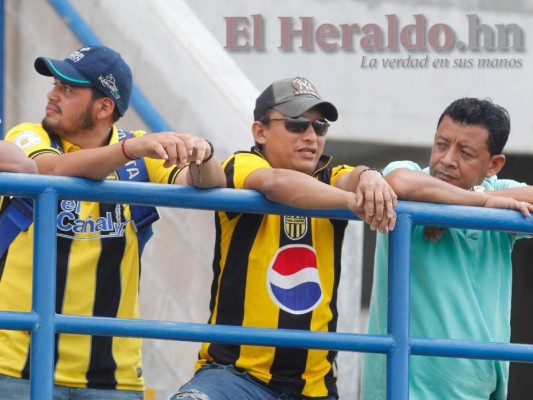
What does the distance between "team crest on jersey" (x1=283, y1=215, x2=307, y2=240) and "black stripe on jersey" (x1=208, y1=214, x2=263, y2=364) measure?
79 mm

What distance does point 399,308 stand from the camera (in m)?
3.34

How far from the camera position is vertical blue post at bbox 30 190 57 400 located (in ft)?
10.3

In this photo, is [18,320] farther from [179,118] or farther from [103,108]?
[179,118]

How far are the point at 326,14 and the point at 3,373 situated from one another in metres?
5.39

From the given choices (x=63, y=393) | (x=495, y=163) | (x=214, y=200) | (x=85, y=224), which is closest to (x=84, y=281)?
(x=85, y=224)

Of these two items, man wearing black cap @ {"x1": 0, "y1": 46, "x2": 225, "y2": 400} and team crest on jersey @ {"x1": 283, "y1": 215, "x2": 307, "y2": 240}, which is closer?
team crest on jersey @ {"x1": 283, "y1": 215, "x2": 307, "y2": 240}

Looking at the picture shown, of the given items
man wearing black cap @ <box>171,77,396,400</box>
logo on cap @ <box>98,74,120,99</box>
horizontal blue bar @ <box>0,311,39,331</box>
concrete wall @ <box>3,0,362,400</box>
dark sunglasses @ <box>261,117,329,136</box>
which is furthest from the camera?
concrete wall @ <box>3,0,362,400</box>

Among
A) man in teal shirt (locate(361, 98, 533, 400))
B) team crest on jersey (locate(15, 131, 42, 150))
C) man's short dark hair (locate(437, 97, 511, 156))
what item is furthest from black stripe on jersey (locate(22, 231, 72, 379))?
man's short dark hair (locate(437, 97, 511, 156))

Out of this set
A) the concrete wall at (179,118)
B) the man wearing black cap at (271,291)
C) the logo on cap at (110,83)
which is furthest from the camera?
the concrete wall at (179,118)

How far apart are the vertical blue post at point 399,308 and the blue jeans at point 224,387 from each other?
0.36m

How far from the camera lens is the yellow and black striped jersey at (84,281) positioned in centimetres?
372

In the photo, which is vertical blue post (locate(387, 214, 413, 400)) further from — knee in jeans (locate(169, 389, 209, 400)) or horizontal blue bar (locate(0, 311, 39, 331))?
horizontal blue bar (locate(0, 311, 39, 331))

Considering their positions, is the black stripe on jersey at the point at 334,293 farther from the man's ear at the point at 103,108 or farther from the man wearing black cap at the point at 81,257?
the man's ear at the point at 103,108

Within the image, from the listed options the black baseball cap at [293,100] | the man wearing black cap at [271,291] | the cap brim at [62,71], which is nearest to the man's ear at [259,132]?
the black baseball cap at [293,100]
